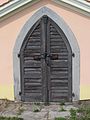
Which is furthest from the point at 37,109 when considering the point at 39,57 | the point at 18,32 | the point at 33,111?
the point at 18,32

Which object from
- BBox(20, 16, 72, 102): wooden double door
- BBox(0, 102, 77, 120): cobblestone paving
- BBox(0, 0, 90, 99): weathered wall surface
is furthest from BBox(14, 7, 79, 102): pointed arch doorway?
BBox(0, 102, 77, 120): cobblestone paving

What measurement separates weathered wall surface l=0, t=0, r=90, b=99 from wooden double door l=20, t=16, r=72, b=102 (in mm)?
291

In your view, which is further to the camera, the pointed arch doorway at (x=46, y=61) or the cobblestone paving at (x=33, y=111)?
the pointed arch doorway at (x=46, y=61)

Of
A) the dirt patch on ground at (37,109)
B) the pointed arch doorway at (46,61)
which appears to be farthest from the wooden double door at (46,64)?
the dirt patch on ground at (37,109)

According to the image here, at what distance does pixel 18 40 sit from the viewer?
950cm

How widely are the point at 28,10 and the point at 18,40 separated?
0.82 meters

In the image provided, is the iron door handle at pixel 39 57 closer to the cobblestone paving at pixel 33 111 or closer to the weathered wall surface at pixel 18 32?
the weathered wall surface at pixel 18 32

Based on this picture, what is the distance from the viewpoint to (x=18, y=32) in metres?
9.47

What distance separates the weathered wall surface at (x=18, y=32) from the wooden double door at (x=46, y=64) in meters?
0.29

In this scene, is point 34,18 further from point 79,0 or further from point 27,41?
point 79,0

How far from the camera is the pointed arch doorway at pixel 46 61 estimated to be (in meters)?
9.35

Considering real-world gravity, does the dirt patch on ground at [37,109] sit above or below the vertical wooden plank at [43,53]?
below

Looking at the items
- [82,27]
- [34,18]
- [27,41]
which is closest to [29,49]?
[27,41]

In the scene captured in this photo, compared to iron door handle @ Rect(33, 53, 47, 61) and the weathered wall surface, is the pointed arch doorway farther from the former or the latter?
the weathered wall surface
